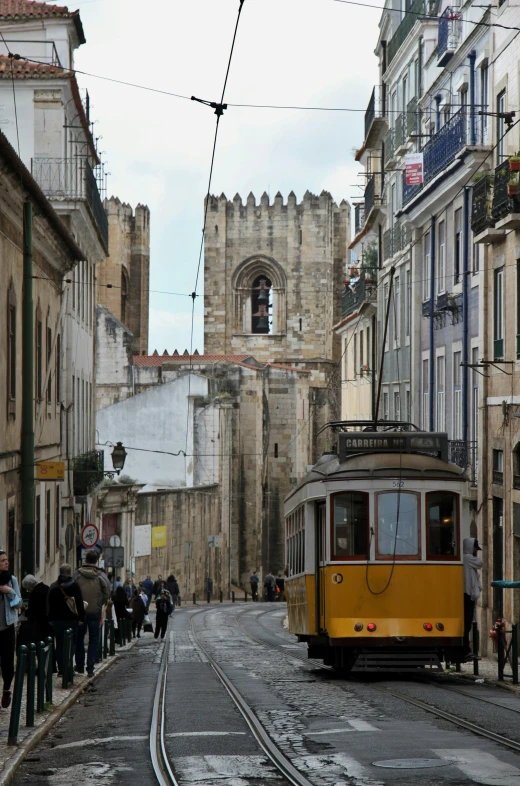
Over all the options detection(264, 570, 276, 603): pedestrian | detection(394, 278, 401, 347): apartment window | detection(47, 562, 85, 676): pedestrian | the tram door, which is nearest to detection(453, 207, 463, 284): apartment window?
detection(394, 278, 401, 347): apartment window

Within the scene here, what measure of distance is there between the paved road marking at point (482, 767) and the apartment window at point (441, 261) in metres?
20.2

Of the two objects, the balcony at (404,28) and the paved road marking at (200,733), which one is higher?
the balcony at (404,28)

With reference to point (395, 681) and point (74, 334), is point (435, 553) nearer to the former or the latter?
point (395, 681)

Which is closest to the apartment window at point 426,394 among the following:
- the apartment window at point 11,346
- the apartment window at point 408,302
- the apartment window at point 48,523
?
the apartment window at point 408,302

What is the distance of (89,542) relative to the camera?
25047 millimetres

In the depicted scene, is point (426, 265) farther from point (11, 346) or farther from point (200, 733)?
point (200, 733)

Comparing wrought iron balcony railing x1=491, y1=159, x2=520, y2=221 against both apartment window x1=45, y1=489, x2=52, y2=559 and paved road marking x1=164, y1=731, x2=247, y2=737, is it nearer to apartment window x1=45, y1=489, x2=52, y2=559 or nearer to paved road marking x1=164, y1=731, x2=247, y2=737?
apartment window x1=45, y1=489, x2=52, y2=559

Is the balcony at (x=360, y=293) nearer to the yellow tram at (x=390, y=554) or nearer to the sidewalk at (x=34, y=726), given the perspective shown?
the yellow tram at (x=390, y=554)

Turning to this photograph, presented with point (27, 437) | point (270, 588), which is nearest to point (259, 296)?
point (270, 588)

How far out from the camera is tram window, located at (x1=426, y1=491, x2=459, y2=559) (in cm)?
1495

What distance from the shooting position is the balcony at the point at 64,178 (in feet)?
95.1

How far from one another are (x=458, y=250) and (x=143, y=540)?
2117 cm

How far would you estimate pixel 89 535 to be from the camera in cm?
2488

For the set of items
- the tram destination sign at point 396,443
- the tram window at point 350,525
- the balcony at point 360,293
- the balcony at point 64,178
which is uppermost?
the balcony at point 64,178
